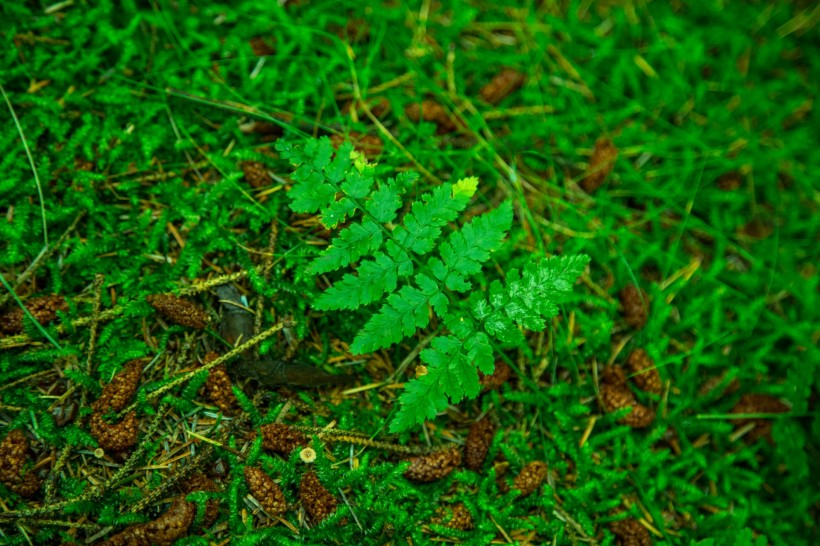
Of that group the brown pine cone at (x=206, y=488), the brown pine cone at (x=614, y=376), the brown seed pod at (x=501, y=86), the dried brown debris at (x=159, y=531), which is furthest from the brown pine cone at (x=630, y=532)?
the brown seed pod at (x=501, y=86)

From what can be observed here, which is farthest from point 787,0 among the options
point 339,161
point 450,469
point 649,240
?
point 450,469

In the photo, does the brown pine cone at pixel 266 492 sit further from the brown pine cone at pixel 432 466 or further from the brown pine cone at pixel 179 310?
the brown pine cone at pixel 179 310

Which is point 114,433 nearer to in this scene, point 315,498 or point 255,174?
point 315,498

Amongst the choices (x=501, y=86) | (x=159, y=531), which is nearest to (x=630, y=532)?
(x=159, y=531)

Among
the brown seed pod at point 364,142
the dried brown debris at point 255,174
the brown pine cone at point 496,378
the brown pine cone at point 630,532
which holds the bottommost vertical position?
the brown pine cone at point 630,532

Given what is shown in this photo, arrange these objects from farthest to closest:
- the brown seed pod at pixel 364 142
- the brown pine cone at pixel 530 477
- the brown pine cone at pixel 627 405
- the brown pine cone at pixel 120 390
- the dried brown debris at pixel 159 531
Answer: the brown seed pod at pixel 364 142 → the brown pine cone at pixel 627 405 → the brown pine cone at pixel 530 477 → the brown pine cone at pixel 120 390 → the dried brown debris at pixel 159 531

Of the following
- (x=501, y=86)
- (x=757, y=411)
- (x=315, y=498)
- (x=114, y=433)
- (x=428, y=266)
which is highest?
(x=501, y=86)

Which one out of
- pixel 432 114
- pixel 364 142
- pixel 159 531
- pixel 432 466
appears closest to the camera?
pixel 159 531
